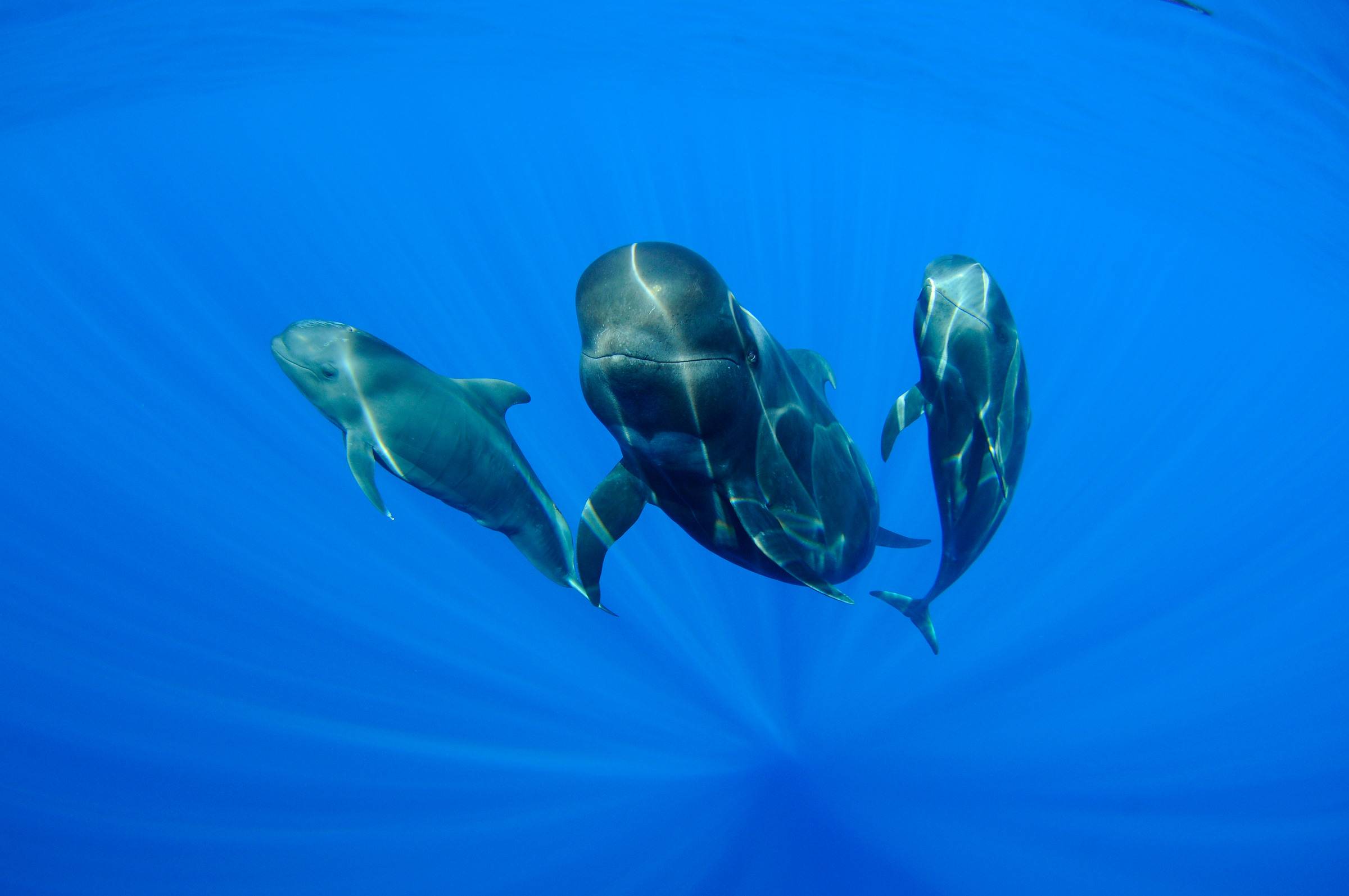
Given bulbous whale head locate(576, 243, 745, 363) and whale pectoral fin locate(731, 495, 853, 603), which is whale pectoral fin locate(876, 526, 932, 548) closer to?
whale pectoral fin locate(731, 495, 853, 603)

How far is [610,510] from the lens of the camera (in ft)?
9.77

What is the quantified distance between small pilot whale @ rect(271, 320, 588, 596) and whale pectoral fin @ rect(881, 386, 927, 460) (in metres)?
2.44

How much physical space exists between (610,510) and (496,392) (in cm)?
139

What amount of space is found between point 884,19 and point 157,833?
65.2ft

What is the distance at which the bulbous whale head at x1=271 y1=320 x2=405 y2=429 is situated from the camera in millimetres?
3395

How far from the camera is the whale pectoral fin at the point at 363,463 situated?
3.47 meters

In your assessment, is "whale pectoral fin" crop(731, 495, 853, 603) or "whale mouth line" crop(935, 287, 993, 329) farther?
"whale mouth line" crop(935, 287, 993, 329)

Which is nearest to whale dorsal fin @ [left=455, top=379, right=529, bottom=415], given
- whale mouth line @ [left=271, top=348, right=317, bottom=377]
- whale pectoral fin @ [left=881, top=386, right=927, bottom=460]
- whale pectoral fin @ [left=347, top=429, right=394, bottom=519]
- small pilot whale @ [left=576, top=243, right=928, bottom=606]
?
whale pectoral fin @ [left=347, top=429, right=394, bottom=519]

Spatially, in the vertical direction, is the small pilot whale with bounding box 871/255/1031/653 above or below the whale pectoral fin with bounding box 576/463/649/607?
above

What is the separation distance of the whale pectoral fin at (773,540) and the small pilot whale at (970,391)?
150 centimetres

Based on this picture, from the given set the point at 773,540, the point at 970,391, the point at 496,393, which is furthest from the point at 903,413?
the point at 496,393

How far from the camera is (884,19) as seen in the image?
919cm

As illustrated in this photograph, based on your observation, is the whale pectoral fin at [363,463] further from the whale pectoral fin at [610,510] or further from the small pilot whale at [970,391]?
the small pilot whale at [970,391]

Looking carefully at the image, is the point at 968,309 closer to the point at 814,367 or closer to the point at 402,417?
the point at 814,367
